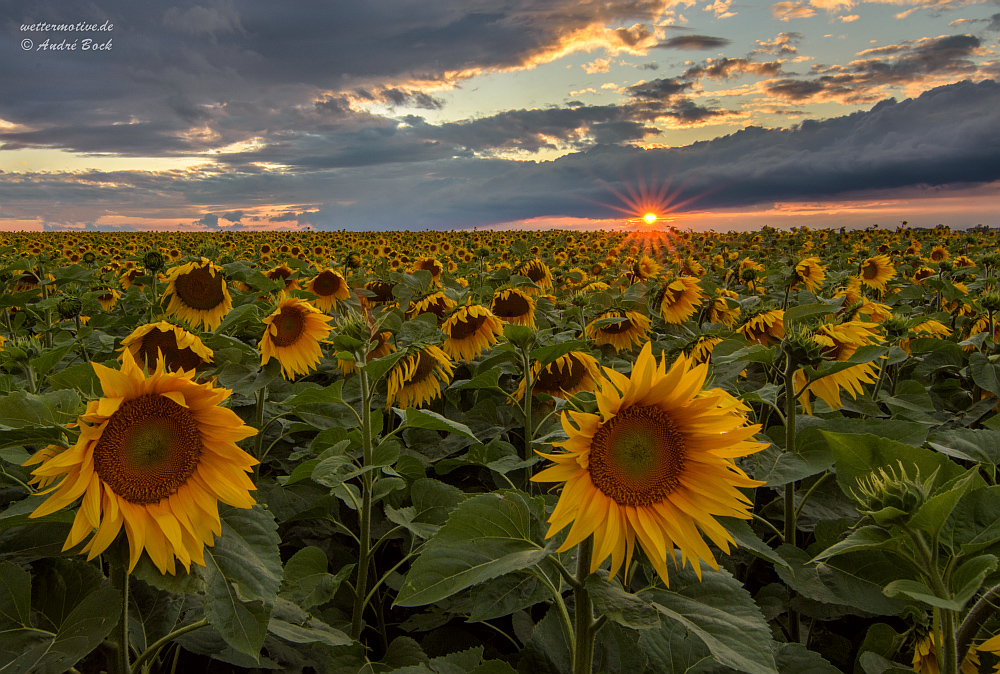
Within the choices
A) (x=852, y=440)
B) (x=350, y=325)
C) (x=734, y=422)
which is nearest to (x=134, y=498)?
(x=350, y=325)

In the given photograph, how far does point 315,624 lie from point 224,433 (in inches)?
28.8

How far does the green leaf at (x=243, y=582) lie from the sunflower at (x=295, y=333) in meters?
1.67

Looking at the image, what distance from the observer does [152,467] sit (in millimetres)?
1517

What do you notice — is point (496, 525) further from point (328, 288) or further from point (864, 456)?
point (328, 288)

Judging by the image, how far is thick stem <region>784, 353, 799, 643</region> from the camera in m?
2.44

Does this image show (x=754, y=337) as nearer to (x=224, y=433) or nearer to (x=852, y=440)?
(x=852, y=440)

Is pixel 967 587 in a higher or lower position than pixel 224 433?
lower

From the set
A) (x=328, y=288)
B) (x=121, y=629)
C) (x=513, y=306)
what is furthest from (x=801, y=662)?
(x=328, y=288)

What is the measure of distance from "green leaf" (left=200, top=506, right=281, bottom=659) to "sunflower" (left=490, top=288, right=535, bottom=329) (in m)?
3.59

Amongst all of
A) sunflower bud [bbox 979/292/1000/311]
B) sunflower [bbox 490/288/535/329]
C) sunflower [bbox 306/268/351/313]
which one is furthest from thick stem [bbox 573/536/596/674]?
sunflower bud [bbox 979/292/1000/311]

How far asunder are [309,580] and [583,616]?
46.5 inches

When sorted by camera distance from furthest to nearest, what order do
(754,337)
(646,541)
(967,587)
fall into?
(754,337) < (646,541) < (967,587)

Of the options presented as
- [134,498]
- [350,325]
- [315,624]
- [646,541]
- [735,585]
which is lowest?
[315,624]

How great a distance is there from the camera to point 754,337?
12.5 ft
